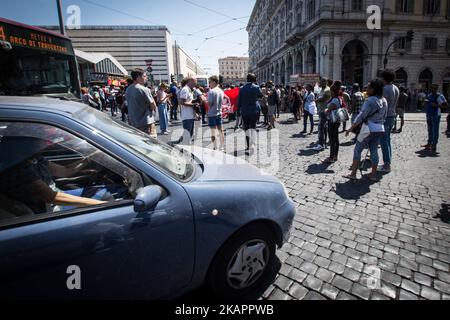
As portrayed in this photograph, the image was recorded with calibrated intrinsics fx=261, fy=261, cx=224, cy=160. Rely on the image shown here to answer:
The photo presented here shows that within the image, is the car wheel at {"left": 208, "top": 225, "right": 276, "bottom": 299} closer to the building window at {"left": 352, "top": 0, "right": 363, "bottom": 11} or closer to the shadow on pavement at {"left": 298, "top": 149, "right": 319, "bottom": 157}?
the shadow on pavement at {"left": 298, "top": 149, "right": 319, "bottom": 157}

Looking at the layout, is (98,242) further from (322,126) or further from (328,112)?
(322,126)

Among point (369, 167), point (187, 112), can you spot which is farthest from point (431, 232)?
point (187, 112)

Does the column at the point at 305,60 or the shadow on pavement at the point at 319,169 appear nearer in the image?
the shadow on pavement at the point at 319,169

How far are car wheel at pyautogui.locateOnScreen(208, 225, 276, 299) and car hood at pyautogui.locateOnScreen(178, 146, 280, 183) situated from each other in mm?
444

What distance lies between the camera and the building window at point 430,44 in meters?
33.8

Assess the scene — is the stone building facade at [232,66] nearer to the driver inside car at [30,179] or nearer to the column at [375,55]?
the column at [375,55]

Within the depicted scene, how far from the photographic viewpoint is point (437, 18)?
1319 inches

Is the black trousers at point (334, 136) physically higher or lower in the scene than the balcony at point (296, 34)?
lower

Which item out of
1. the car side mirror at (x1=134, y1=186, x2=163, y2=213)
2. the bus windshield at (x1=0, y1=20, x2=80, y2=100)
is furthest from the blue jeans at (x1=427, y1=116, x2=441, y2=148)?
the bus windshield at (x1=0, y1=20, x2=80, y2=100)

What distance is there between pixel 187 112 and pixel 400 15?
1518 inches

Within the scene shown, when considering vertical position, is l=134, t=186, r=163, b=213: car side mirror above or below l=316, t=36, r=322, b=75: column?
below

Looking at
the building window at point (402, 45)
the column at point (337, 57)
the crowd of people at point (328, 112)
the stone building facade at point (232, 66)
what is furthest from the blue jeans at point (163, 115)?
the stone building facade at point (232, 66)

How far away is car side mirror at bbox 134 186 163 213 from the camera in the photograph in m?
1.53

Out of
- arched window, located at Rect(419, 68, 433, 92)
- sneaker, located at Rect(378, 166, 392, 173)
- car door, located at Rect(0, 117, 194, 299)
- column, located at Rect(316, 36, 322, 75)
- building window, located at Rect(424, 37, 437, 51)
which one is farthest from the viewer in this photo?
arched window, located at Rect(419, 68, 433, 92)
